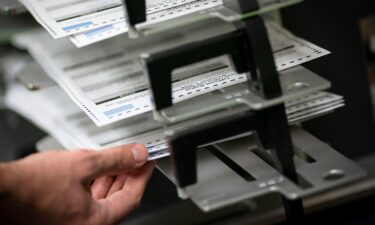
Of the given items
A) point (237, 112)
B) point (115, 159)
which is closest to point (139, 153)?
point (115, 159)

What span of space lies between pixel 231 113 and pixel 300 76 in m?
0.10

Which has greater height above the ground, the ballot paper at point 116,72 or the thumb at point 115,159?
the ballot paper at point 116,72

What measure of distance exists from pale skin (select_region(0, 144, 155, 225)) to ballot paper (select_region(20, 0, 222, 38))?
15 cm

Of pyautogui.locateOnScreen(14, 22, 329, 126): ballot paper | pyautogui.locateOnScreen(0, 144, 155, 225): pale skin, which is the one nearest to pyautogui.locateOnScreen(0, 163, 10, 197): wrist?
pyautogui.locateOnScreen(0, 144, 155, 225): pale skin

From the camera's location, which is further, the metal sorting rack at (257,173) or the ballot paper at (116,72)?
the ballot paper at (116,72)

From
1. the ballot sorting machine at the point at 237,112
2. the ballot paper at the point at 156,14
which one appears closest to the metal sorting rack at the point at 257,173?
the ballot sorting machine at the point at 237,112

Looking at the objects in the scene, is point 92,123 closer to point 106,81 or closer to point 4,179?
point 106,81

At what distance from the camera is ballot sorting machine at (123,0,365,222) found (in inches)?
29.3

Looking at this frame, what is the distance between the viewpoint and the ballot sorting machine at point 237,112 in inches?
29.3

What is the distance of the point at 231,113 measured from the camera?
30.4 inches

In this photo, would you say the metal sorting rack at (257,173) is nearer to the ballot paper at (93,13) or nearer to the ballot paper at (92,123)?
the ballot paper at (92,123)

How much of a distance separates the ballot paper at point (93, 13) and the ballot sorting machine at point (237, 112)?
0.24ft

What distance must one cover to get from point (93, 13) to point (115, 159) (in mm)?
215

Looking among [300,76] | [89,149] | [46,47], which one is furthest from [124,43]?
[300,76]
